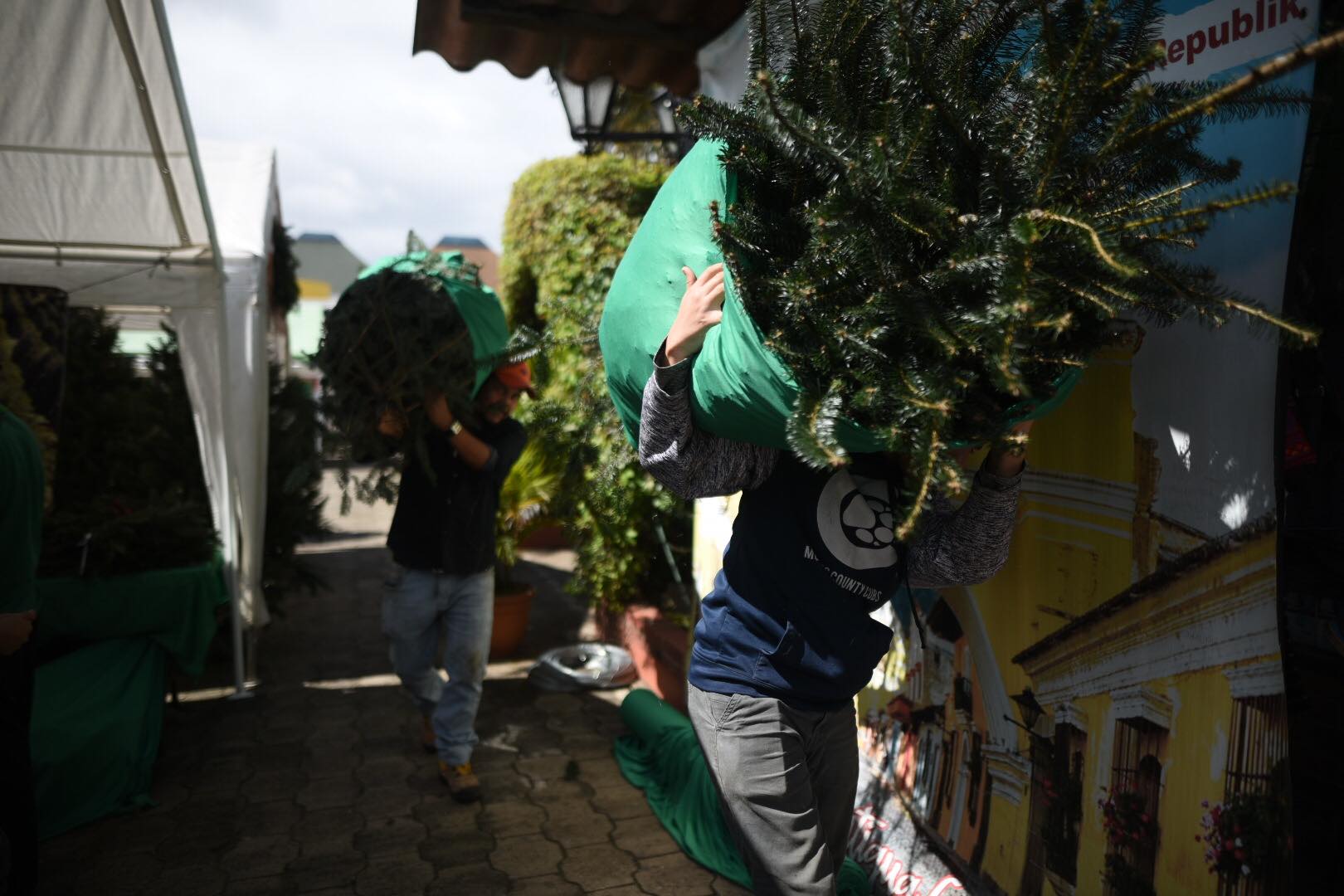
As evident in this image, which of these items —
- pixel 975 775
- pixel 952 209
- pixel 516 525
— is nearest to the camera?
pixel 952 209

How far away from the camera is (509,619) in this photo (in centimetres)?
561

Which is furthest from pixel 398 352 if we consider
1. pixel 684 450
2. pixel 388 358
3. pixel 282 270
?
pixel 282 270

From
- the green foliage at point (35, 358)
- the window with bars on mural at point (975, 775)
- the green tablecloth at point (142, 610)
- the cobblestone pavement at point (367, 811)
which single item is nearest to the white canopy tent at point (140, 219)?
the green foliage at point (35, 358)

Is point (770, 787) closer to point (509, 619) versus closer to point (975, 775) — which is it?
point (975, 775)

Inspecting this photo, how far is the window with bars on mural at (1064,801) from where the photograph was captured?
86.2 inches

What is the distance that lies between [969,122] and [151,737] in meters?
3.89

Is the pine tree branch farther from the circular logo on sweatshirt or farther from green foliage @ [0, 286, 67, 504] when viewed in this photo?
green foliage @ [0, 286, 67, 504]

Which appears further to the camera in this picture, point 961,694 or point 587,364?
point 587,364

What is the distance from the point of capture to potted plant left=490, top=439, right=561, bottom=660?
17.9 feet

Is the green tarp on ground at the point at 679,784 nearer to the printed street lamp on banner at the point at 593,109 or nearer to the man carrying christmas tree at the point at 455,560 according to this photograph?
the man carrying christmas tree at the point at 455,560

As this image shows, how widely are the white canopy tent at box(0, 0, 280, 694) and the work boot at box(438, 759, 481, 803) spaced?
1.64 metres

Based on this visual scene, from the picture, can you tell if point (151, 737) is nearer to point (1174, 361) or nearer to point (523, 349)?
point (523, 349)

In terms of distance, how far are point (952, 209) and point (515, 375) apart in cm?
254

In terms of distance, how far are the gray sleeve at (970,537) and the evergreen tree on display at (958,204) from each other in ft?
1.33
